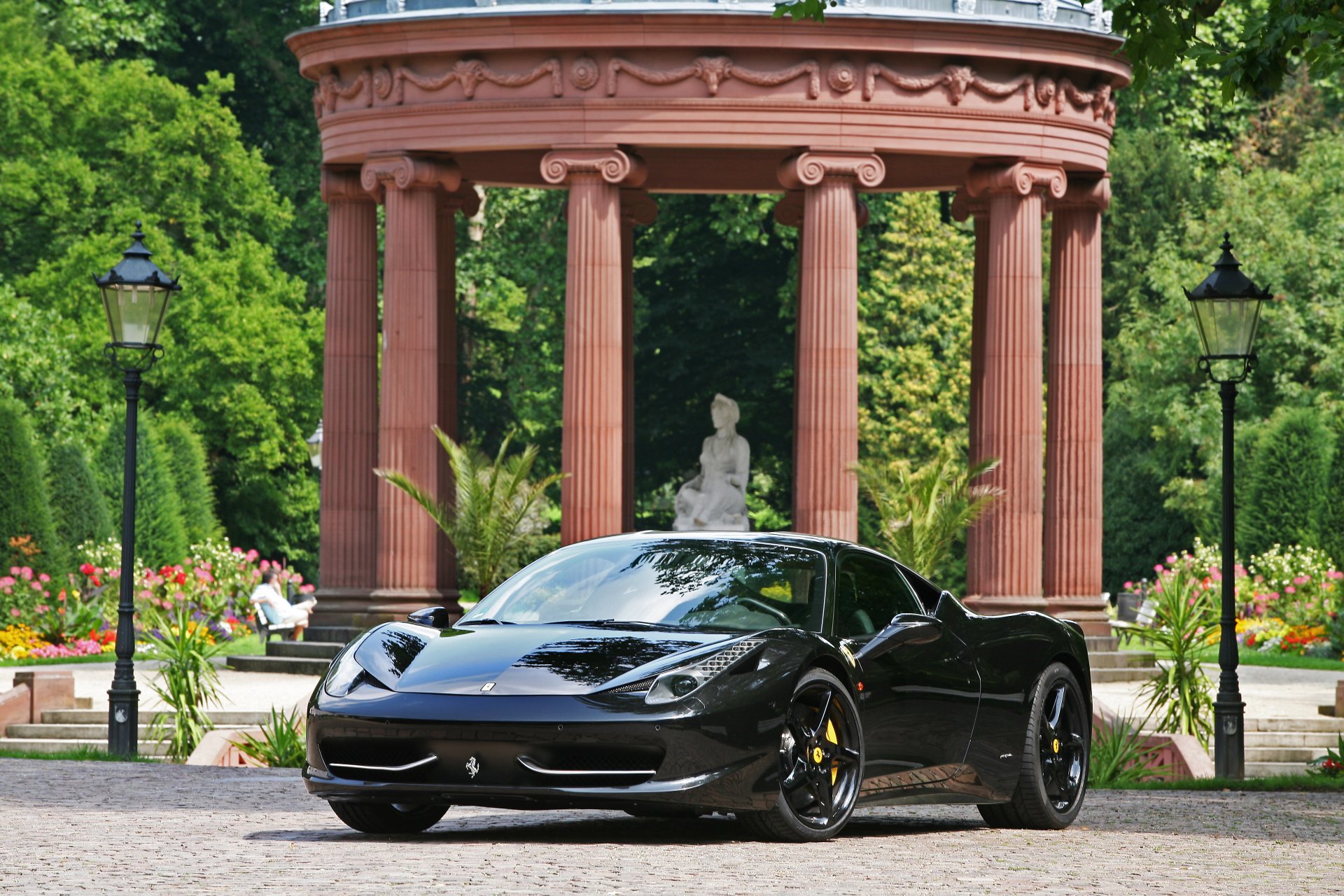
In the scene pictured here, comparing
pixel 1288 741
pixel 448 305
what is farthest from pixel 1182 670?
pixel 448 305

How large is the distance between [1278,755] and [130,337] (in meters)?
10.5

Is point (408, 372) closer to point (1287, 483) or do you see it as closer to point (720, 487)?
point (720, 487)

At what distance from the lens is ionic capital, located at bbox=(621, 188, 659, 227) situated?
2970 centimetres

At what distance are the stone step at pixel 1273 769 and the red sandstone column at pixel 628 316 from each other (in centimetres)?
1123

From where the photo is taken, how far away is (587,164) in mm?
25922

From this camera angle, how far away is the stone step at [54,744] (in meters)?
19.6

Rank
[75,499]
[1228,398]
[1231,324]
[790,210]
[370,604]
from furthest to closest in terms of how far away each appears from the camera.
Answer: [75,499] → [790,210] → [370,604] → [1231,324] → [1228,398]

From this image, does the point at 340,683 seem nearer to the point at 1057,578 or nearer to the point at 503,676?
the point at 503,676

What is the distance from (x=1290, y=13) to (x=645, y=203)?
17.6 metres

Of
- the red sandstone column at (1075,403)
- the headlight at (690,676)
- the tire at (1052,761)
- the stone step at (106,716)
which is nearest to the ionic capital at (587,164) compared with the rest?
the red sandstone column at (1075,403)

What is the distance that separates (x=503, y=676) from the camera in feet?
30.3

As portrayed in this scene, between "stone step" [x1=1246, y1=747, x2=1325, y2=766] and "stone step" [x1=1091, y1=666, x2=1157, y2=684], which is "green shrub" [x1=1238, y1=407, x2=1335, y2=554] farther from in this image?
→ "stone step" [x1=1246, y1=747, x2=1325, y2=766]

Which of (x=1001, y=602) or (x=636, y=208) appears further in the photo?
(x=636, y=208)

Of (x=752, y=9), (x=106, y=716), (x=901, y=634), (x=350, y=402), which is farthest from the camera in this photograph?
(x=350, y=402)
